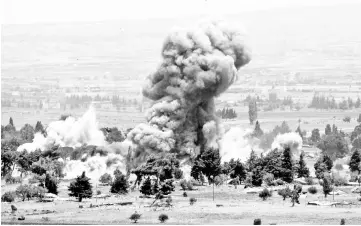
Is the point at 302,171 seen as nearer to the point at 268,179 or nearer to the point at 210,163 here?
the point at 268,179

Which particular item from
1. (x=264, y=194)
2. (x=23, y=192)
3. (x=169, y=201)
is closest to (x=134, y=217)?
(x=169, y=201)

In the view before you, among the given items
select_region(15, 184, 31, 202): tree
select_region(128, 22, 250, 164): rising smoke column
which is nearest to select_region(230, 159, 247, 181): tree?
select_region(128, 22, 250, 164): rising smoke column

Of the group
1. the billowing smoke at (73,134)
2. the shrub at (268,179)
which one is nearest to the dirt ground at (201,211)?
the shrub at (268,179)

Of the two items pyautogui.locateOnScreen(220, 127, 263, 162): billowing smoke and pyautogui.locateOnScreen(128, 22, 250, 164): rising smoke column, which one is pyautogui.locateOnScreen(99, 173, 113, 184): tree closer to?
pyautogui.locateOnScreen(128, 22, 250, 164): rising smoke column

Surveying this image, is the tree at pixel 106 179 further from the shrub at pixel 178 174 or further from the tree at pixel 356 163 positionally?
the tree at pixel 356 163

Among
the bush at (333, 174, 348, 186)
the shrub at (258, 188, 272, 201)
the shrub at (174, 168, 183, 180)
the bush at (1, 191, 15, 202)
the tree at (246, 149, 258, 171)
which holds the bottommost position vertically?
the bush at (1, 191, 15, 202)

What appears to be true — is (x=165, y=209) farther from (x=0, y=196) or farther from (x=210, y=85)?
(x=210, y=85)
